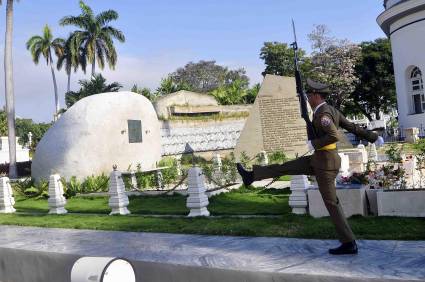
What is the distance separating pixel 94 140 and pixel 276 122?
5.90 m

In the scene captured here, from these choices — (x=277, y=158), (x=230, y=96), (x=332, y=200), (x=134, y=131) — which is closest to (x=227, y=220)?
(x=332, y=200)

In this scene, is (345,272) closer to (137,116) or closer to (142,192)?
(142,192)

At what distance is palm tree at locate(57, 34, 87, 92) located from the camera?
43578 millimetres

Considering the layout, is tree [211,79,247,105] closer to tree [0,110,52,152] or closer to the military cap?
the military cap

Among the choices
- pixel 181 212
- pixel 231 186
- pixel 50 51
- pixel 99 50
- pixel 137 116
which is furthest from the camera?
pixel 50 51

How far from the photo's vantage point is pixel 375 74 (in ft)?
137

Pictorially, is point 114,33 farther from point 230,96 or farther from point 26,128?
point 26,128

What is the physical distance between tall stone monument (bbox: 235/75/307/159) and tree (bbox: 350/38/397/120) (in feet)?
88.7

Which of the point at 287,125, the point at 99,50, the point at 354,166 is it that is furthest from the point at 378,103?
the point at 354,166

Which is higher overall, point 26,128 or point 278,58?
point 278,58

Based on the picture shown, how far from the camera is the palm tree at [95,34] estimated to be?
42250 mm

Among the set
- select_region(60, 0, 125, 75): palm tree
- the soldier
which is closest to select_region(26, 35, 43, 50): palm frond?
select_region(60, 0, 125, 75): palm tree

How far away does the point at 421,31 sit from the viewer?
25.1 m

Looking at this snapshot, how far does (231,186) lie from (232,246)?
5.94 m
